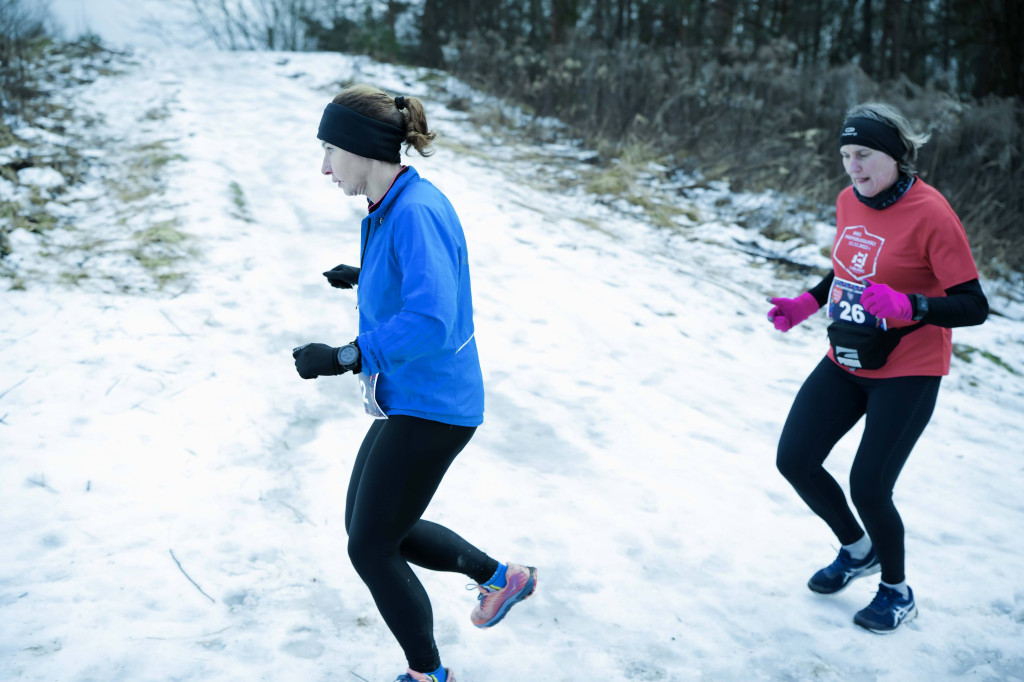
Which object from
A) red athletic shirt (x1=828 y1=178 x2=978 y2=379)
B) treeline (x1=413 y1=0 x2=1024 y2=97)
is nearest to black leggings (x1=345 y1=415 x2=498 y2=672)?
red athletic shirt (x1=828 y1=178 x2=978 y2=379)

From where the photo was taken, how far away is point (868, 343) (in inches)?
103

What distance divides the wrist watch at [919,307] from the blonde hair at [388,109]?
5.45ft

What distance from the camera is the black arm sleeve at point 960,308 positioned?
7.89 feet

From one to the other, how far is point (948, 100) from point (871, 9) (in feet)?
48.0

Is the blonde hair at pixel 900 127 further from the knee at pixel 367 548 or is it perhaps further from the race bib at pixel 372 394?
the knee at pixel 367 548

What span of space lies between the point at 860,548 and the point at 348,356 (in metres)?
2.27

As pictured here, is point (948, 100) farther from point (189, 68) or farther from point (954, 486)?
point (189, 68)

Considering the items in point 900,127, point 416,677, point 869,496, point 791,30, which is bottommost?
point 416,677

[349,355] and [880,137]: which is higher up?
[880,137]

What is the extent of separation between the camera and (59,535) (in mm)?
2873

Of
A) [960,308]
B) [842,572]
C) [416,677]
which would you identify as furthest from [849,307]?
[416,677]

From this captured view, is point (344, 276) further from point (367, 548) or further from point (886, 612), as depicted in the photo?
point (886, 612)

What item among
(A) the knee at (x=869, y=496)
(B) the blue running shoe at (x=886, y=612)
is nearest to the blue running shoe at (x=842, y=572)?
(B) the blue running shoe at (x=886, y=612)

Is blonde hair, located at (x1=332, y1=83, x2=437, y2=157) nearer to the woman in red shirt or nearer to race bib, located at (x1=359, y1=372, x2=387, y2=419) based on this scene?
race bib, located at (x1=359, y1=372, x2=387, y2=419)
